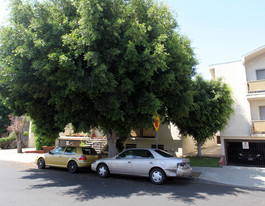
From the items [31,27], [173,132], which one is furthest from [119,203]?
[173,132]

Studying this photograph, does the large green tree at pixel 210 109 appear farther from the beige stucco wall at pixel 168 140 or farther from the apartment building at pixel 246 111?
the beige stucco wall at pixel 168 140

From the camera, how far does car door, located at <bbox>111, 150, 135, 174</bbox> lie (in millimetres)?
8984

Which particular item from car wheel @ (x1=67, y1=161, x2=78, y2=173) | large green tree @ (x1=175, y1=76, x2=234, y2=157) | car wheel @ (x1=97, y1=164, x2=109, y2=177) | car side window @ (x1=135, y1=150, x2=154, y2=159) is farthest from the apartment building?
car wheel @ (x1=67, y1=161, x2=78, y2=173)

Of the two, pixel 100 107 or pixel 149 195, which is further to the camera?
pixel 100 107

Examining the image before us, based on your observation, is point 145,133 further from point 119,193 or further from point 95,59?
point 95,59

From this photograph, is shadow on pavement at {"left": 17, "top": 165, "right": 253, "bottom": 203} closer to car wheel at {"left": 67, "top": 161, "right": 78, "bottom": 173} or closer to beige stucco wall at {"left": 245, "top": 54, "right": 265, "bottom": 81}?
car wheel at {"left": 67, "top": 161, "right": 78, "bottom": 173}

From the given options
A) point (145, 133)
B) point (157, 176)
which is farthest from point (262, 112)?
point (157, 176)

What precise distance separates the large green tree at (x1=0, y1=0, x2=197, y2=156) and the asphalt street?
273 cm

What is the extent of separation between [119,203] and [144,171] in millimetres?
2844

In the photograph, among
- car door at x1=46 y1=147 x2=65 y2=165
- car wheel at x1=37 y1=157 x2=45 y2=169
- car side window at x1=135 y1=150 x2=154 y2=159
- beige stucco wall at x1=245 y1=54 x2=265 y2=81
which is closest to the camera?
car side window at x1=135 y1=150 x2=154 y2=159

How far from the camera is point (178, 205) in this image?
5699 mm

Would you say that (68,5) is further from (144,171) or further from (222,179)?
(222,179)

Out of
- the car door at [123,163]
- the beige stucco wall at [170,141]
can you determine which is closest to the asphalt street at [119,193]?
the car door at [123,163]

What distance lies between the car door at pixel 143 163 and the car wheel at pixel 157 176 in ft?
0.83
